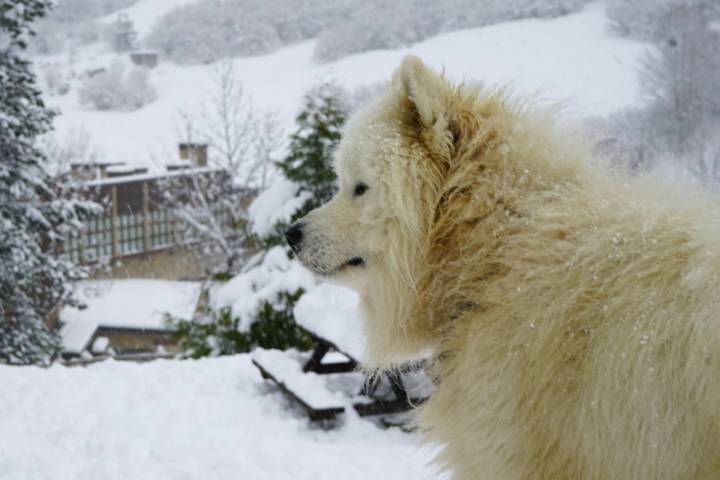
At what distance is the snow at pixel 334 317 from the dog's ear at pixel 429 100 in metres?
4.04

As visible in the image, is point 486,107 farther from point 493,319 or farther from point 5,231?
point 5,231

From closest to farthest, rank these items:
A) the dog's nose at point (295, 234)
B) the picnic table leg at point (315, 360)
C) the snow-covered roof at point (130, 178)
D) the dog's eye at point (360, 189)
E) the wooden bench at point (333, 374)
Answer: the dog's eye at point (360, 189) → the dog's nose at point (295, 234) → the wooden bench at point (333, 374) → the picnic table leg at point (315, 360) → the snow-covered roof at point (130, 178)

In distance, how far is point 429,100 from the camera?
217 centimetres

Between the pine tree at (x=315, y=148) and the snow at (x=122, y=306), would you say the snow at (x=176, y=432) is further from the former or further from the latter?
the snow at (x=122, y=306)

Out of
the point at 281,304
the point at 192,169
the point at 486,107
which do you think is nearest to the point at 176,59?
the point at 192,169

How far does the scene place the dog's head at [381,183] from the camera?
2182 mm

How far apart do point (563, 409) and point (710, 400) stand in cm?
Result: 33

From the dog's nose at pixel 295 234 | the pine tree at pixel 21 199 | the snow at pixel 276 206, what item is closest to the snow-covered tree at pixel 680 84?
the snow at pixel 276 206

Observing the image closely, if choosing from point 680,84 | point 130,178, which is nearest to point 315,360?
point 680,84

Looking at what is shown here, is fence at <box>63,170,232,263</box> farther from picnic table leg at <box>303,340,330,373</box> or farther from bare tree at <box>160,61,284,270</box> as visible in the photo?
picnic table leg at <box>303,340,330,373</box>

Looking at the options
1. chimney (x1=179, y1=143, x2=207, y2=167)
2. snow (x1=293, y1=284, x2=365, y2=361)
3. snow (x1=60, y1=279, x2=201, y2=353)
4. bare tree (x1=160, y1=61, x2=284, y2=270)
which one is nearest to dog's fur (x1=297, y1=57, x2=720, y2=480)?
snow (x1=293, y1=284, x2=365, y2=361)

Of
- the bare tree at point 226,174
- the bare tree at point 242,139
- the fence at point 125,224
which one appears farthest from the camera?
the fence at point 125,224

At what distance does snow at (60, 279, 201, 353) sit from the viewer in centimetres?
2412

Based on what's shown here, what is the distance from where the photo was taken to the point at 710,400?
145 centimetres
